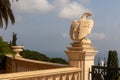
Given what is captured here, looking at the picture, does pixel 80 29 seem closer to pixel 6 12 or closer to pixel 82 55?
pixel 82 55

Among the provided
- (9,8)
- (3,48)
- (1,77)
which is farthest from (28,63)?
(9,8)

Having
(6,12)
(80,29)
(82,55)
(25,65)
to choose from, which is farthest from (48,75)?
(6,12)

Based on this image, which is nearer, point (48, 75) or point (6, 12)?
point (48, 75)

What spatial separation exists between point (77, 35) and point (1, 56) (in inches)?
373

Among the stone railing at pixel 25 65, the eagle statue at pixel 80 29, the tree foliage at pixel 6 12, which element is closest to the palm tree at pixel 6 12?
the tree foliage at pixel 6 12

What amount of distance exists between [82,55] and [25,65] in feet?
14.4

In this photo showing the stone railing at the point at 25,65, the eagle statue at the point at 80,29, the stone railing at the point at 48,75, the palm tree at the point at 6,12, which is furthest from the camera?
the palm tree at the point at 6,12

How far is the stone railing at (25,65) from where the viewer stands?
1224cm

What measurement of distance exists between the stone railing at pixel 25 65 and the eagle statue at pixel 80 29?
3.66 feet

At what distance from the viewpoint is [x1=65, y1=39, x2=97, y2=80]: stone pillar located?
1060 centimetres

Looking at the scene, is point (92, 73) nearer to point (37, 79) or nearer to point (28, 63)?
point (37, 79)

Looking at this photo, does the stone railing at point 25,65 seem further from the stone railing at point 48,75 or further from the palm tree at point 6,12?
the palm tree at point 6,12

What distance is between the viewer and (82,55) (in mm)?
10578

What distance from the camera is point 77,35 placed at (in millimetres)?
10711
